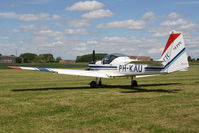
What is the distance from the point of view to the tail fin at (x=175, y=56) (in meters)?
12.7

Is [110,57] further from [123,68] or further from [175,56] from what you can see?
[175,56]

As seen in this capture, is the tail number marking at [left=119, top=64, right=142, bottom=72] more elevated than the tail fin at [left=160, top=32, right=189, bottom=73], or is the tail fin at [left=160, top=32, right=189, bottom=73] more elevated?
the tail fin at [left=160, top=32, right=189, bottom=73]

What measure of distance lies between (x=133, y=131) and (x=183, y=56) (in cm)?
860

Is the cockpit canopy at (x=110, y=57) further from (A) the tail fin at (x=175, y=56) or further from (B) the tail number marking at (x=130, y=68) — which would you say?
(A) the tail fin at (x=175, y=56)

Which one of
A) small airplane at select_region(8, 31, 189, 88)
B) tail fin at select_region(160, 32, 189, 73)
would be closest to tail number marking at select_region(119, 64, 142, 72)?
small airplane at select_region(8, 31, 189, 88)

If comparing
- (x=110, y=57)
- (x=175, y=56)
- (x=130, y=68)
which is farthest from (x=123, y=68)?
(x=175, y=56)

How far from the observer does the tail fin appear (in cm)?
1270

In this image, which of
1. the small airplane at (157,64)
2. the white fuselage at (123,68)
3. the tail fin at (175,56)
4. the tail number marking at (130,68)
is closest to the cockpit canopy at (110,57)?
the small airplane at (157,64)

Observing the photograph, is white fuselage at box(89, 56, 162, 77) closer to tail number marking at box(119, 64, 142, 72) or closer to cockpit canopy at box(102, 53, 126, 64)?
tail number marking at box(119, 64, 142, 72)

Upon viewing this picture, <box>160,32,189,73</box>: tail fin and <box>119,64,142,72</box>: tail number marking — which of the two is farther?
<box>119,64,142,72</box>: tail number marking

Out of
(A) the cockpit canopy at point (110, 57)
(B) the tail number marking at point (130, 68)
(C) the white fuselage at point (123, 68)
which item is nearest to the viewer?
(C) the white fuselage at point (123, 68)

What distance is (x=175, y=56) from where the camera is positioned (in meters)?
12.8

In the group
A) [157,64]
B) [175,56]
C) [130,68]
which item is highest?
[175,56]

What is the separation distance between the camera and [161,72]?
13000 mm
